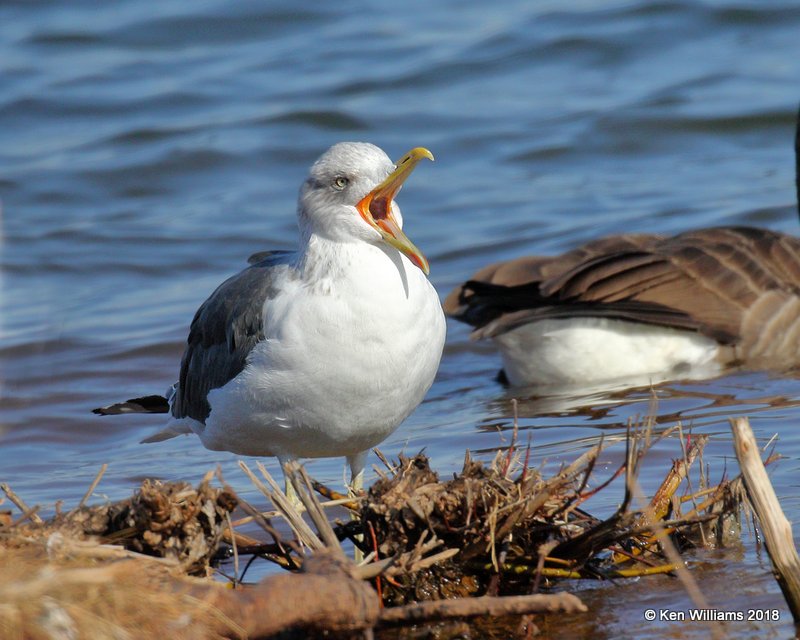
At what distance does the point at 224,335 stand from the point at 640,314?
3.31 m

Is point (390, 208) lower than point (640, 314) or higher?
higher

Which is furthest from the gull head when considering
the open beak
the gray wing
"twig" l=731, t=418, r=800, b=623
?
"twig" l=731, t=418, r=800, b=623

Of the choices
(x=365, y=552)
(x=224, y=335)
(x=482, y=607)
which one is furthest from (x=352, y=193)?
(x=482, y=607)

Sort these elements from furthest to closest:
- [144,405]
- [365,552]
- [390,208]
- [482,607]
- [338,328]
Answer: [144,405]
[390,208]
[338,328]
[365,552]
[482,607]

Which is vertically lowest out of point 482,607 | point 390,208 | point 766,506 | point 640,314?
point 640,314

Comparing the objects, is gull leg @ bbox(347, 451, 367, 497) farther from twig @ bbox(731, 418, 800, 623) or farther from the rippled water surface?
twig @ bbox(731, 418, 800, 623)

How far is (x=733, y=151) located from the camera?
14.0 m

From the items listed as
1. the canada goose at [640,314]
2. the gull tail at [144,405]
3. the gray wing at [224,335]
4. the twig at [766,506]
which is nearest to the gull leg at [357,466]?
the gray wing at [224,335]

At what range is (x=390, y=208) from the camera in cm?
514

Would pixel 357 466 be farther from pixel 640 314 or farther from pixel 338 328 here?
pixel 640 314

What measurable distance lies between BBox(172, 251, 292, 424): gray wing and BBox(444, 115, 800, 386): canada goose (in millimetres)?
2468

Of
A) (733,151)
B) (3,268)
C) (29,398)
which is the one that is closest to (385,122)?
(733,151)

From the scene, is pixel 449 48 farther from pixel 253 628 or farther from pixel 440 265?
pixel 253 628

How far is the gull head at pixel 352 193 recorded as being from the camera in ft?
16.2
